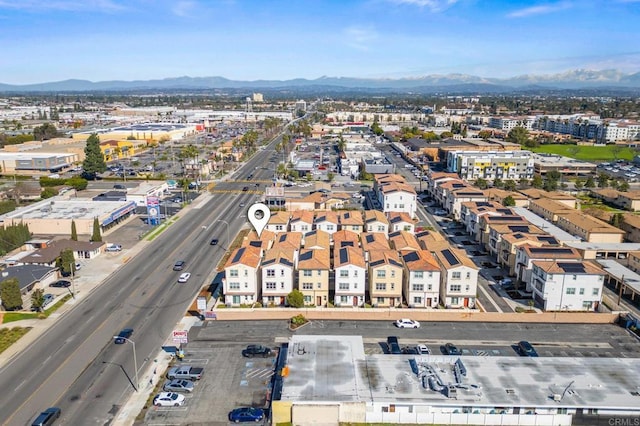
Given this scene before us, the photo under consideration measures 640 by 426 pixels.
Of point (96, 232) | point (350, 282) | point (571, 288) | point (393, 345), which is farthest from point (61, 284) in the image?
point (571, 288)

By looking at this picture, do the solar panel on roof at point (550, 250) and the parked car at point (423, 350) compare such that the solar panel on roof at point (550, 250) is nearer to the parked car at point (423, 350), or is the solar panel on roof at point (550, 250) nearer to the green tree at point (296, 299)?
the parked car at point (423, 350)

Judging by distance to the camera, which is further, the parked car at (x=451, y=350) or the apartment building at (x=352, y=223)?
the apartment building at (x=352, y=223)

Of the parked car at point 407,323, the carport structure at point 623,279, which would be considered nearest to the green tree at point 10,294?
the parked car at point 407,323

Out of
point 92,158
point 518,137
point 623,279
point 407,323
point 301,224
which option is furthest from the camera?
point 518,137

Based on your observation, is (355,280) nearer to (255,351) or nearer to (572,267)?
(255,351)

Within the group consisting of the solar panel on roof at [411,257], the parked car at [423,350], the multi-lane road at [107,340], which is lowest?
the multi-lane road at [107,340]

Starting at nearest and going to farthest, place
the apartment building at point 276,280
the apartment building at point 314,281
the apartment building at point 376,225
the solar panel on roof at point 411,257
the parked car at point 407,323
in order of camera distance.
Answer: the parked car at point 407,323
the apartment building at point 314,281
the apartment building at point 276,280
the solar panel on roof at point 411,257
the apartment building at point 376,225
